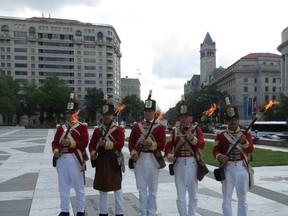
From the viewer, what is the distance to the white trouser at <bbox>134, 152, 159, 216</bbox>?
246 inches

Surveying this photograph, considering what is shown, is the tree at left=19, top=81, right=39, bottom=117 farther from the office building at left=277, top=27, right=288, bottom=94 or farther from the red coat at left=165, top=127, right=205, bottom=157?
the red coat at left=165, top=127, right=205, bottom=157

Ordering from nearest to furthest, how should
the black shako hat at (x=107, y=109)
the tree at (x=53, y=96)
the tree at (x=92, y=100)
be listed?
the black shako hat at (x=107, y=109) → the tree at (x=53, y=96) → the tree at (x=92, y=100)

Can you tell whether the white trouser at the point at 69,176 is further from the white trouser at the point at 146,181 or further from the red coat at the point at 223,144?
the red coat at the point at 223,144

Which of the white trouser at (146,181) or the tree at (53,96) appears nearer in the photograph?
the white trouser at (146,181)

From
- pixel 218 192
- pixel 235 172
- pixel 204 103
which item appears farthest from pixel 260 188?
pixel 204 103

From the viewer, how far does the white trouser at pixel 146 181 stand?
20.5 ft

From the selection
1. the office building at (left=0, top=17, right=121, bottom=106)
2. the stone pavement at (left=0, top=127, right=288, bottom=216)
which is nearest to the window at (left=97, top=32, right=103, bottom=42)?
the office building at (left=0, top=17, right=121, bottom=106)

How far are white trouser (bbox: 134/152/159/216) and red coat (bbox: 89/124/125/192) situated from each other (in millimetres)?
424

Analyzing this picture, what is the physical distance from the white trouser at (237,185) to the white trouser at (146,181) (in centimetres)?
125

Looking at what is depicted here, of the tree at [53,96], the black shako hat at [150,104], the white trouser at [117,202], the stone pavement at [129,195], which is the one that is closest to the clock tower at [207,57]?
the tree at [53,96]

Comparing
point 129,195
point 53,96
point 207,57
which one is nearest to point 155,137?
point 129,195

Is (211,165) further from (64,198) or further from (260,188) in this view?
(64,198)

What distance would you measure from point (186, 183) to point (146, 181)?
0.75 metres

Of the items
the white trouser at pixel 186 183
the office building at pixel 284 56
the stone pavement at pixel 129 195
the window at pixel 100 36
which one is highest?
the window at pixel 100 36
